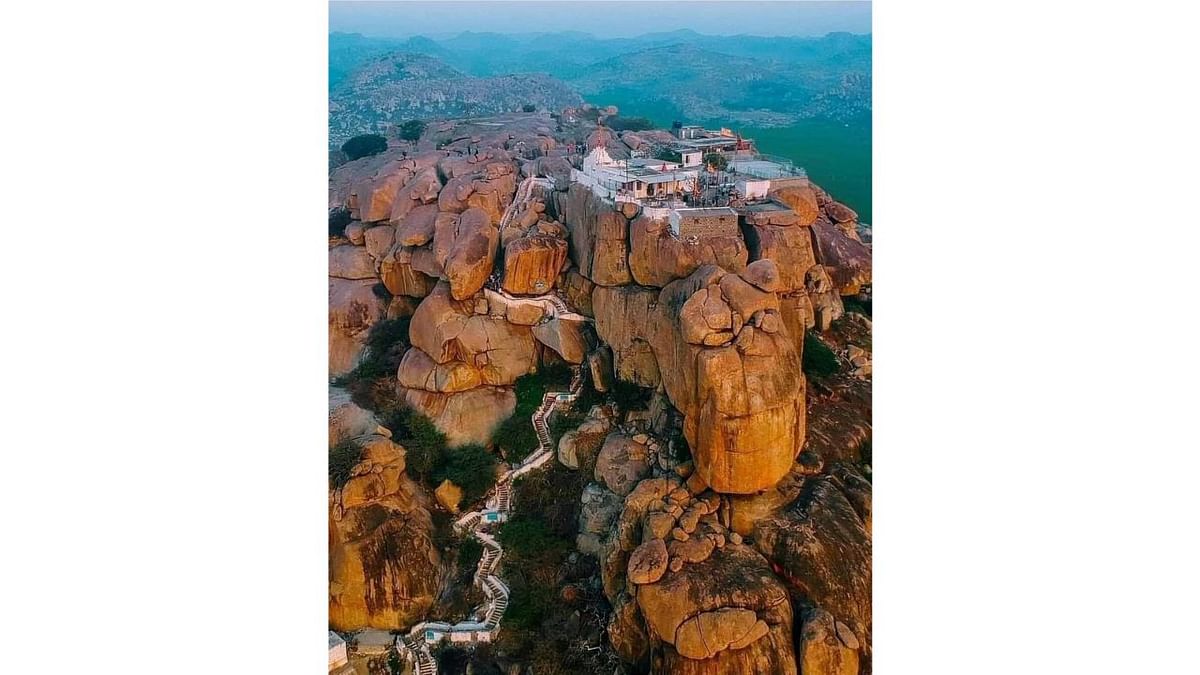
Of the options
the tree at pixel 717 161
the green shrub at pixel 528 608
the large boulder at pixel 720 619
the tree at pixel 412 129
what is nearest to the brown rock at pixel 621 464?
the green shrub at pixel 528 608

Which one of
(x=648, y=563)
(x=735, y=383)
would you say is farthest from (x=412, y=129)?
(x=648, y=563)

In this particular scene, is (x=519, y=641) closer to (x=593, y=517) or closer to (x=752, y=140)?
(x=593, y=517)

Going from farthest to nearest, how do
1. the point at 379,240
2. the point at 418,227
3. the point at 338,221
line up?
the point at 338,221 < the point at 379,240 < the point at 418,227

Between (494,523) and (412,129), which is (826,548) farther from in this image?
(412,129)

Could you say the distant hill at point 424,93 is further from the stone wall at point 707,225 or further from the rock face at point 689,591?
the rock face at point 689,591

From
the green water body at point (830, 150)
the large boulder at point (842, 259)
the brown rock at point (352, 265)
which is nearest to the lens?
the large boulder at point (842, 259)

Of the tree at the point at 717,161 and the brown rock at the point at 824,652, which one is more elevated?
the tree at the point at 717,161

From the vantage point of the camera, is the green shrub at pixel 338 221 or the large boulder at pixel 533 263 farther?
the green shrub at pixel 338 221
